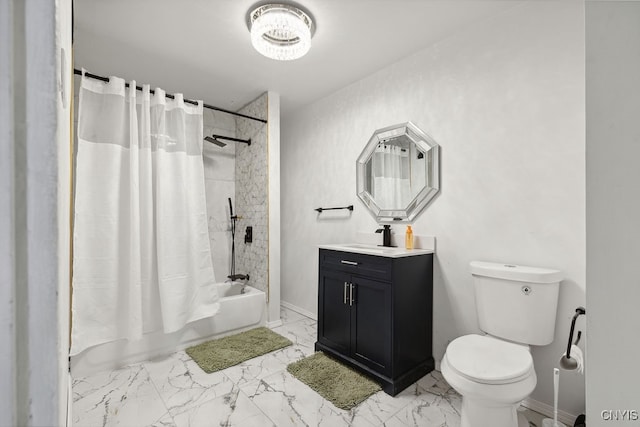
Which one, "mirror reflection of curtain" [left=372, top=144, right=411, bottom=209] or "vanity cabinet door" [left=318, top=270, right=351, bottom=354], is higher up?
"mirror reflection of curtain" [left=372, top=144, right=411, bottom=209]

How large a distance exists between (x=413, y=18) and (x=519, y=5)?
0.62 m

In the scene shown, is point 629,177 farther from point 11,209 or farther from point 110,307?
point 110,307

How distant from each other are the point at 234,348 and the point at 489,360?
1913mm

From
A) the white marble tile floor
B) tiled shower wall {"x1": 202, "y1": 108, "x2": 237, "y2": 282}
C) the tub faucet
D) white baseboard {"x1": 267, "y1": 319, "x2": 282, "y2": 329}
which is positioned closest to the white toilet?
the white marble tile floor

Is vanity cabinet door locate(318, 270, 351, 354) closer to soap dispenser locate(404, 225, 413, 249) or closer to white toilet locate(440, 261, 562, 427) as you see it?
soap dispenser locate(404, 225, 413, 249)

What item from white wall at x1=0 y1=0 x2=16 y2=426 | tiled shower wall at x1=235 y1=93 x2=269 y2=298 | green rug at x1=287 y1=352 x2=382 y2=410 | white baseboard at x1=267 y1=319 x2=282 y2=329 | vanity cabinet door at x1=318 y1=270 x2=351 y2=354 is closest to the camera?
white wall at x1=0 y1=0 x2=16 y2=426

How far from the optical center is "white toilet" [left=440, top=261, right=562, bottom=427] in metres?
1.28

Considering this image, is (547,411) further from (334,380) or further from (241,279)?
(241,279)

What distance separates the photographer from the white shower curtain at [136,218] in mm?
2088

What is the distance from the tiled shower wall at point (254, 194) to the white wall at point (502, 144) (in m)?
1.02

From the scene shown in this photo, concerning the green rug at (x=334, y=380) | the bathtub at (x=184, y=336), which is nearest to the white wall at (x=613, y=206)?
the green rug at (x=334, y=380)

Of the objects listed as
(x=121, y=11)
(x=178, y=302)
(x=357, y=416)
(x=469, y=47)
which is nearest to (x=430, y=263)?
(x=357, y=416)

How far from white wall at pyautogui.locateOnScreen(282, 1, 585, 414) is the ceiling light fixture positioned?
900 millimetres

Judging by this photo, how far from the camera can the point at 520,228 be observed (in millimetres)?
1762
